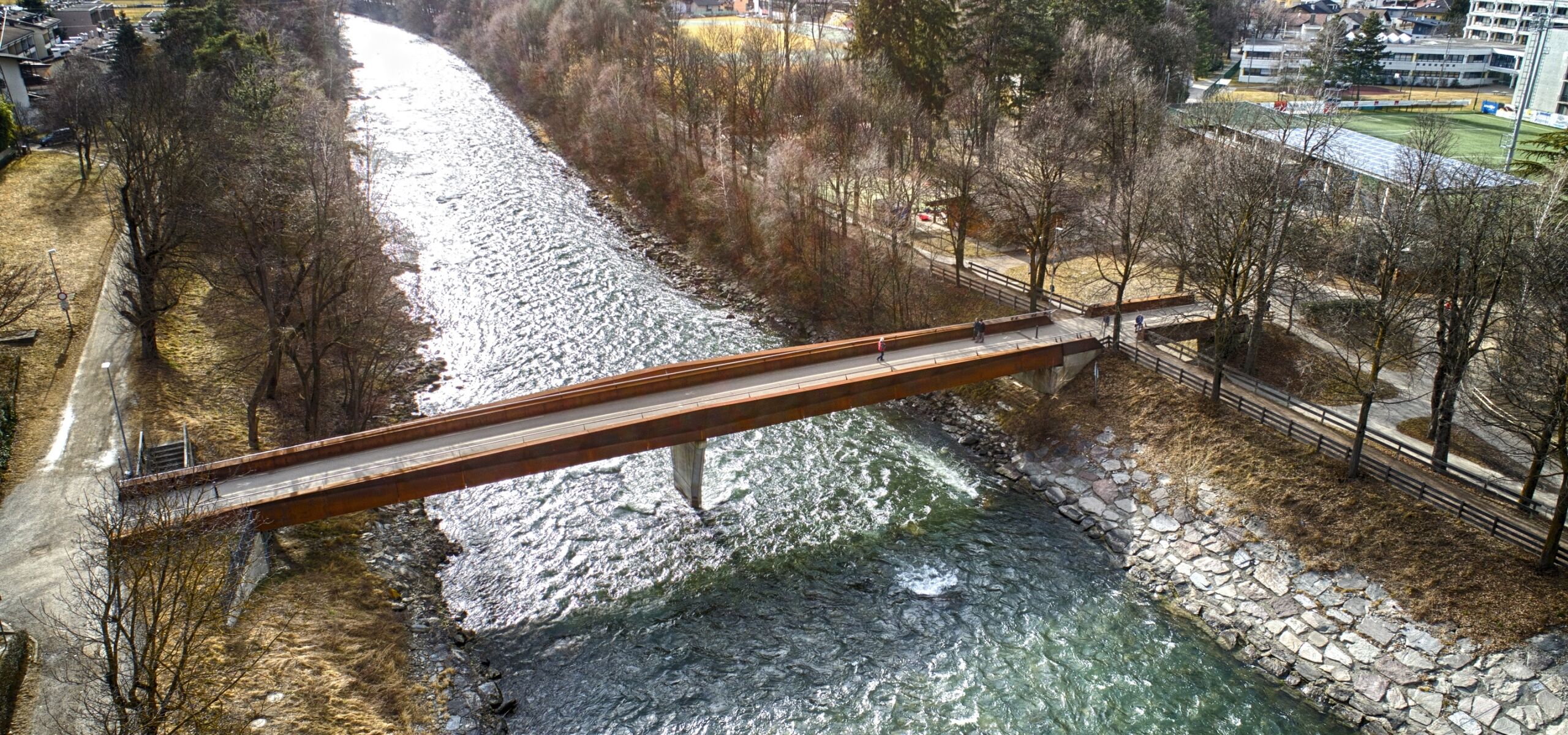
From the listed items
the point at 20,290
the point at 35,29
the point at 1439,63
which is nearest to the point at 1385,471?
the point at 20,290

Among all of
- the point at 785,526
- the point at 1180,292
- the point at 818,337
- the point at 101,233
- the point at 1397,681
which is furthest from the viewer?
the point at 101,233

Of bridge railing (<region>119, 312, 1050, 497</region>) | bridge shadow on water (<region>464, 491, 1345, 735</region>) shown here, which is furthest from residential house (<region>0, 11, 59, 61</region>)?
bridge shadow on water (<region>464, 491, 1345, 735</region>)

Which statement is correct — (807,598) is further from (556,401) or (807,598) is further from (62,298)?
(62,298)

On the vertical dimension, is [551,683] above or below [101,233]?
below

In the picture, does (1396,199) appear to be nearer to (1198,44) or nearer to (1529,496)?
(1529,496)

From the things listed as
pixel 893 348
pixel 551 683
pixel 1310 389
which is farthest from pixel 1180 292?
pixel 551 683

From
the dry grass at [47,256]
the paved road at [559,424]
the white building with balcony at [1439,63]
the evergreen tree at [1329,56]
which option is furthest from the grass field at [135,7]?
the white building with balcony at [1439,63]

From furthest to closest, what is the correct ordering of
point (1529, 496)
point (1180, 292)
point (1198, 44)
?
1. point (1198, 44)
2. point (1180, 292)
3. point (1529, 496)
